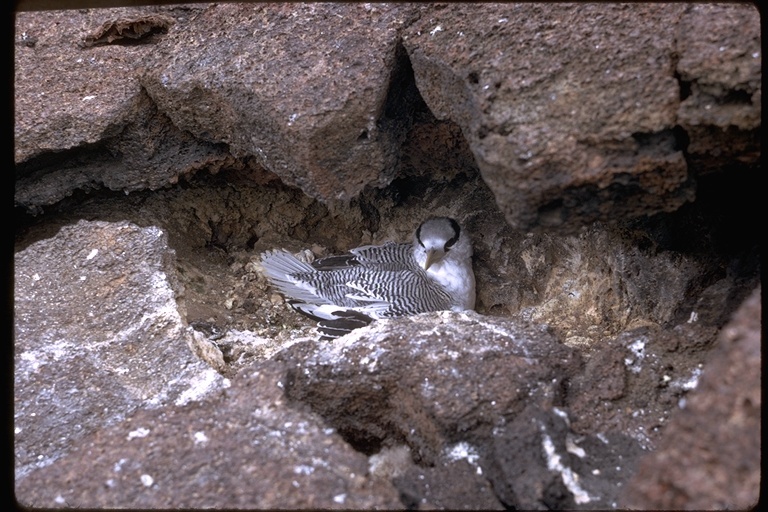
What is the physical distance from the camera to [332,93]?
2850mm

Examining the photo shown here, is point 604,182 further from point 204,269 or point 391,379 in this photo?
point 204,269

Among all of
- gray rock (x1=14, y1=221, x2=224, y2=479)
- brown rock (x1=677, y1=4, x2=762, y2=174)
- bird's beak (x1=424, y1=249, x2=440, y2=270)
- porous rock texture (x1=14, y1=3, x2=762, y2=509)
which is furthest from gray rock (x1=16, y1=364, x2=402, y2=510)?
bird's beak (x1=424, y1=249, x2=440, y2=270)

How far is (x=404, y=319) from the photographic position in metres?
2.69

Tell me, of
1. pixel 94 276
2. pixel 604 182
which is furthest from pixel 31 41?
pixel 604 182

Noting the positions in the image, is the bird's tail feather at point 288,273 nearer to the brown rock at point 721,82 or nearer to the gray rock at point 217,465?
the gray rock at point 217,465

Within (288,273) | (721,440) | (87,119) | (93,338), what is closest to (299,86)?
(87,119)

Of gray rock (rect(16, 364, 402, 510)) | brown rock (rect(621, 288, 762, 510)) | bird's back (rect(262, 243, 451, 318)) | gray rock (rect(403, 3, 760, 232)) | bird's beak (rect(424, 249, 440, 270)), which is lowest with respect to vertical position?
bird's back (rect(262, 243, 451, 318))

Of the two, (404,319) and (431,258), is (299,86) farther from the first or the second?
(431,258)

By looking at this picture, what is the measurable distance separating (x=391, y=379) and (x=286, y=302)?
54.4 inches

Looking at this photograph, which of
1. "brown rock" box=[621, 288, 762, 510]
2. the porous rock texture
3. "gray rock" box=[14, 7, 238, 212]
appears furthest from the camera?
"gray rock" box=[14, 7, 238, 212]

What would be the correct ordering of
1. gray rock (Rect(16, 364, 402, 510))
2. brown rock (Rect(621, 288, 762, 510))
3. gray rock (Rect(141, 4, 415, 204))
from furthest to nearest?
1. gray rock (Rect(141, 4, 415, 204))
2. gray rock (Rect(16, 364, 402, 510))
3. brown rock (Rect(621, 288, 762, 510))

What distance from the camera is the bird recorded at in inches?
143

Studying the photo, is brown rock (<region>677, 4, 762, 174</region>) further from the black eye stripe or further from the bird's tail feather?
the bird's tail feather

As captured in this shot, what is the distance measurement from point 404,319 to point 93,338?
1.14 metres
